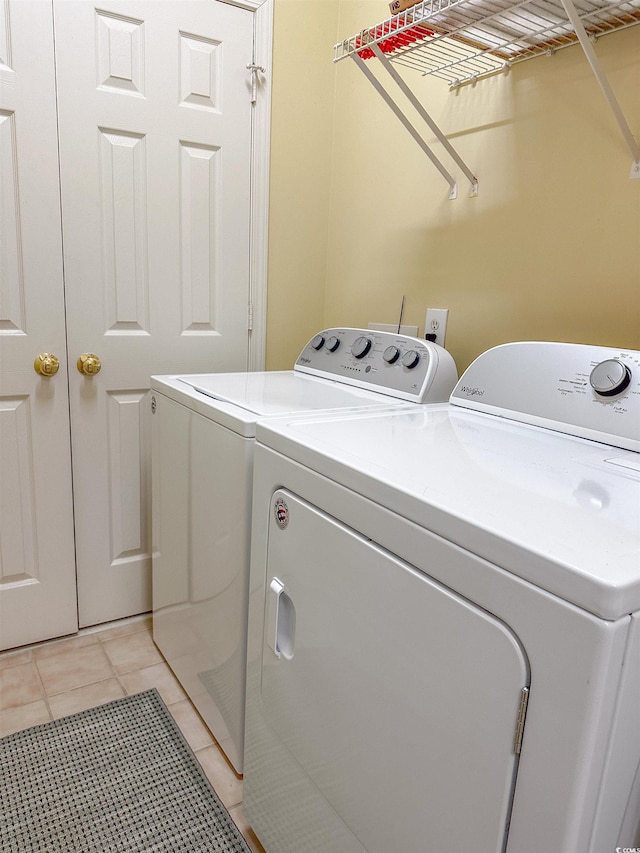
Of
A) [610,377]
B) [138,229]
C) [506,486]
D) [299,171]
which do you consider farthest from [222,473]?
[299,171]

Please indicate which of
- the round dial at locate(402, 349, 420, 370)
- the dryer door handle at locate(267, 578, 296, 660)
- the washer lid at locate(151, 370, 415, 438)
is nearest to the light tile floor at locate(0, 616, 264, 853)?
the dryer door handle at locate(267, 578, 296, 660)

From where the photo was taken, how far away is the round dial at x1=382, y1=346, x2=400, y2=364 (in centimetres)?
157

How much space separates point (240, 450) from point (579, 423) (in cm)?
67

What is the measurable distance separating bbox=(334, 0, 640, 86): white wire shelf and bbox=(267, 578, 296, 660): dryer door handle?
1140 mm

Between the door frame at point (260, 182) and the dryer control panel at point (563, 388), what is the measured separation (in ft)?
3.11

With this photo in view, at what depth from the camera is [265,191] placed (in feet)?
6.59

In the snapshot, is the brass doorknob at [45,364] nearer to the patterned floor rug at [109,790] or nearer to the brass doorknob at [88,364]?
the brass doorknob at [88,364]

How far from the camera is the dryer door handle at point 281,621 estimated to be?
107 cm

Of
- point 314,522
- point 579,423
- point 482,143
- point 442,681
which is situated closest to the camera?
point 442,681

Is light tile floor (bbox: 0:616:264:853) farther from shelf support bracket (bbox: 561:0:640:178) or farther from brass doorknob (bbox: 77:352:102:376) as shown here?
shelf support bracket (bbox: 561:0:640:178)

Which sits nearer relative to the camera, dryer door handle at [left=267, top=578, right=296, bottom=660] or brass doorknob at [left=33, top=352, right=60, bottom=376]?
dryer door handle at [left=267, top=578, right=296, bottom=660]

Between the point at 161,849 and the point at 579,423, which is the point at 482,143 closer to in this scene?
the point at 579,423

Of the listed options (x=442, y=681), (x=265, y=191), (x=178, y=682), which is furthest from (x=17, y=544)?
(x=442, y=681)

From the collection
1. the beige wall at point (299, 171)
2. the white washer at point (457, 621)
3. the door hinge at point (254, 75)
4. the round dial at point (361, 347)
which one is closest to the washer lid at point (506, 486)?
the white washer at point (457, 621)
